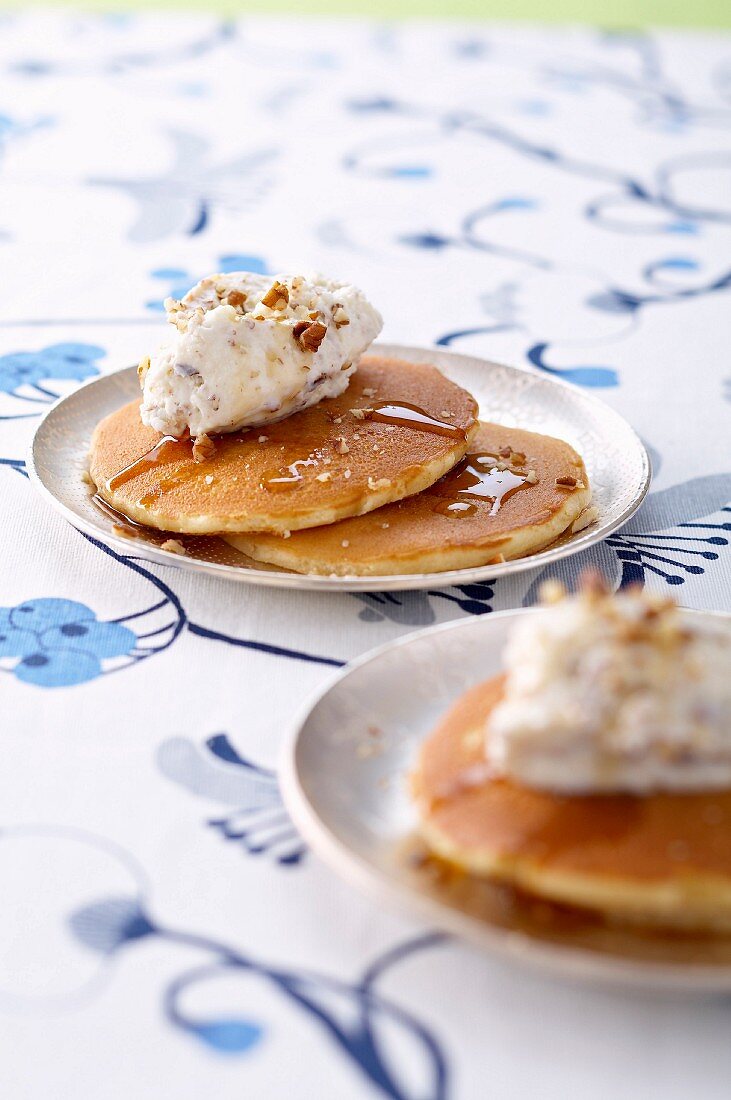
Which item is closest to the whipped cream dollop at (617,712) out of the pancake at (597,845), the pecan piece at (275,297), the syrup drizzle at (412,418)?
the pancake at (597,845)

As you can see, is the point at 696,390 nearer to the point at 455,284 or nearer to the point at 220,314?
the point at 455,284

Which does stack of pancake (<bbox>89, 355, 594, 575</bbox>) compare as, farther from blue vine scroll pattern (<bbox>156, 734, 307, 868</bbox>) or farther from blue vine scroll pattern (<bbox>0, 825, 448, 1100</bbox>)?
blue vine scroll pattern (<bbox>0, 825, 448, 1100</bbox>)

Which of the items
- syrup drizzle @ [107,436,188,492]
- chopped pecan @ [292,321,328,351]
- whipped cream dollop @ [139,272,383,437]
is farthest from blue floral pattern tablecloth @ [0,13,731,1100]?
chopped pecan @ [292,321,328,351]

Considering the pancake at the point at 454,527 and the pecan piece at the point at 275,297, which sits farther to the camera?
the pecan piece at the point at 275,297

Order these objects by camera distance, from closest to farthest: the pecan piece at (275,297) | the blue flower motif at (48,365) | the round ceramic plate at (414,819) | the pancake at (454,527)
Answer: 1. the round ceramic plate at (414,819)
2. the pancake at (454,527)
3. the pecan piece at (275,297)
4. the blue flower motif at (48,365)

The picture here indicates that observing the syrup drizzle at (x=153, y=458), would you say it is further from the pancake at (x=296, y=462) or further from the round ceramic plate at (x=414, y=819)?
the round ceramic plate at (x=414, y=819)

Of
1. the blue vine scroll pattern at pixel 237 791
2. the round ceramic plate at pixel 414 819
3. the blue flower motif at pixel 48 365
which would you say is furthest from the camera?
the blue flower motif at pixel 48 365

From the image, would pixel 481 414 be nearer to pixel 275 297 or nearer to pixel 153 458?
pixel 275 297
